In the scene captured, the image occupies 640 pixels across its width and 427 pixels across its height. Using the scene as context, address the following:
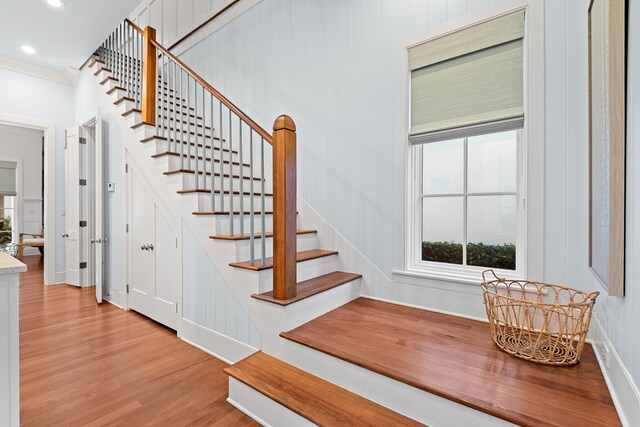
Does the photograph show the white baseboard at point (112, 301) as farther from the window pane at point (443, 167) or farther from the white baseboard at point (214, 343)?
the window pane at point (443, 167)

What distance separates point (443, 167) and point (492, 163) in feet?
1.12

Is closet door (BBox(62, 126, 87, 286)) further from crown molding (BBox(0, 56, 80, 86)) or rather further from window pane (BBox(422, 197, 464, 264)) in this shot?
window pane (BBox(422, 197, 464, 264))

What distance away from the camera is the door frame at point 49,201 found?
14.9ft

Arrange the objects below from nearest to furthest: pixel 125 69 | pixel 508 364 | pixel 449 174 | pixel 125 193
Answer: pixel 508 364, pixel 449 174, pixel 125 193, pixel 125 69

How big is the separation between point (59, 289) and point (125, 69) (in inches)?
124

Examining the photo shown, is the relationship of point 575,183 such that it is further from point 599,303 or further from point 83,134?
point 83,134

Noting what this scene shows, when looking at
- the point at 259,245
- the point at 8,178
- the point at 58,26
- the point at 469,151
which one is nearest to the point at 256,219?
the point at 259,245

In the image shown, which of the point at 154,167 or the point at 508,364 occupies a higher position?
the point at 154,167

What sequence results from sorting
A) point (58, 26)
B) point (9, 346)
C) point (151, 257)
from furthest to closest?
point (58, 26) → point (151, 257) → point (9, 346)

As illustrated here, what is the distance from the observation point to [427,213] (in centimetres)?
246

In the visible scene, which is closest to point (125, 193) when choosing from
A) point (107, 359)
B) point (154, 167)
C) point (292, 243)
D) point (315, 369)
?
point (154, 167)

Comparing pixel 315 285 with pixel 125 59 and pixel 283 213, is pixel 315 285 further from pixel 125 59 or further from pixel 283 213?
pixel 125 59

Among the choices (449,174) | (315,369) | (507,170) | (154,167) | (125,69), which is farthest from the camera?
(125,69)

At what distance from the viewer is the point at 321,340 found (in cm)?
174
